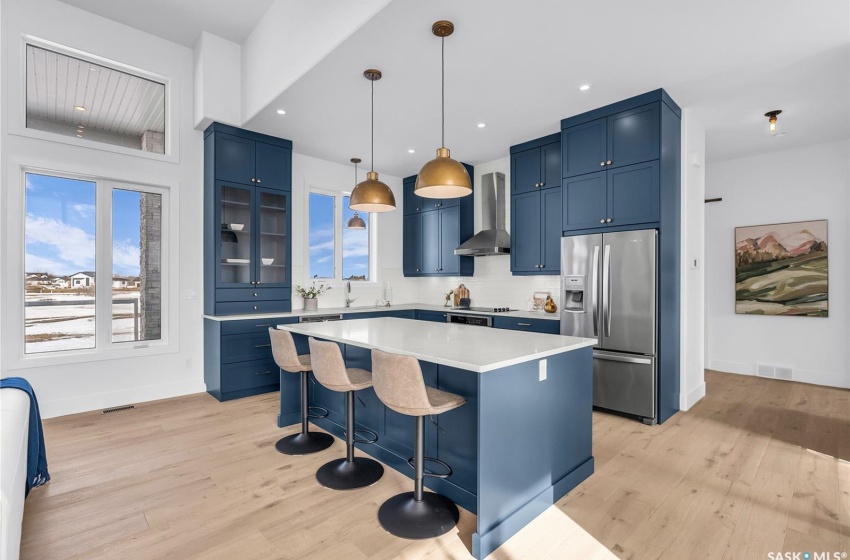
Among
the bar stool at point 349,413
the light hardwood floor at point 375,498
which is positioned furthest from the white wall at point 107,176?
the bar stool at point 349,413

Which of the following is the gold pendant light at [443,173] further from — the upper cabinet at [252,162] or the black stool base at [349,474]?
the upper cabinet at [252,162]

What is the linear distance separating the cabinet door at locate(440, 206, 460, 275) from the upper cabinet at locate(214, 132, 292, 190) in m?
2.29

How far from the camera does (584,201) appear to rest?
4176 millimetres

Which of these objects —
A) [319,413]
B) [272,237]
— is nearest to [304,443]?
[319,413]

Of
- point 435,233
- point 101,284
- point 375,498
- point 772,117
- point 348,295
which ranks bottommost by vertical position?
point 375,498

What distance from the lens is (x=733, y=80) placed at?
3475mm

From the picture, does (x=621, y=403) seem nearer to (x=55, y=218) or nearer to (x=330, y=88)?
(x=330, y=88)

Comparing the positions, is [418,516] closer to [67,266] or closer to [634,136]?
[634,136]

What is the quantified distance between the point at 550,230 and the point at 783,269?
3.23m

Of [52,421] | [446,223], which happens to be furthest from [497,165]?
[52,421]

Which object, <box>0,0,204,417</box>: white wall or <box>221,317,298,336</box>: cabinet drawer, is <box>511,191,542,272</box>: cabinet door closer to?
<box>221,317,298,336</box>: cabinet drawer

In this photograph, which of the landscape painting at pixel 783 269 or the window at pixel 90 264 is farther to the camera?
the landscape painting at pixel 783 269

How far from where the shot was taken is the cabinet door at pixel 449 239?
6039 mm

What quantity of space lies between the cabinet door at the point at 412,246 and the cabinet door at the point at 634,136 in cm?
331
